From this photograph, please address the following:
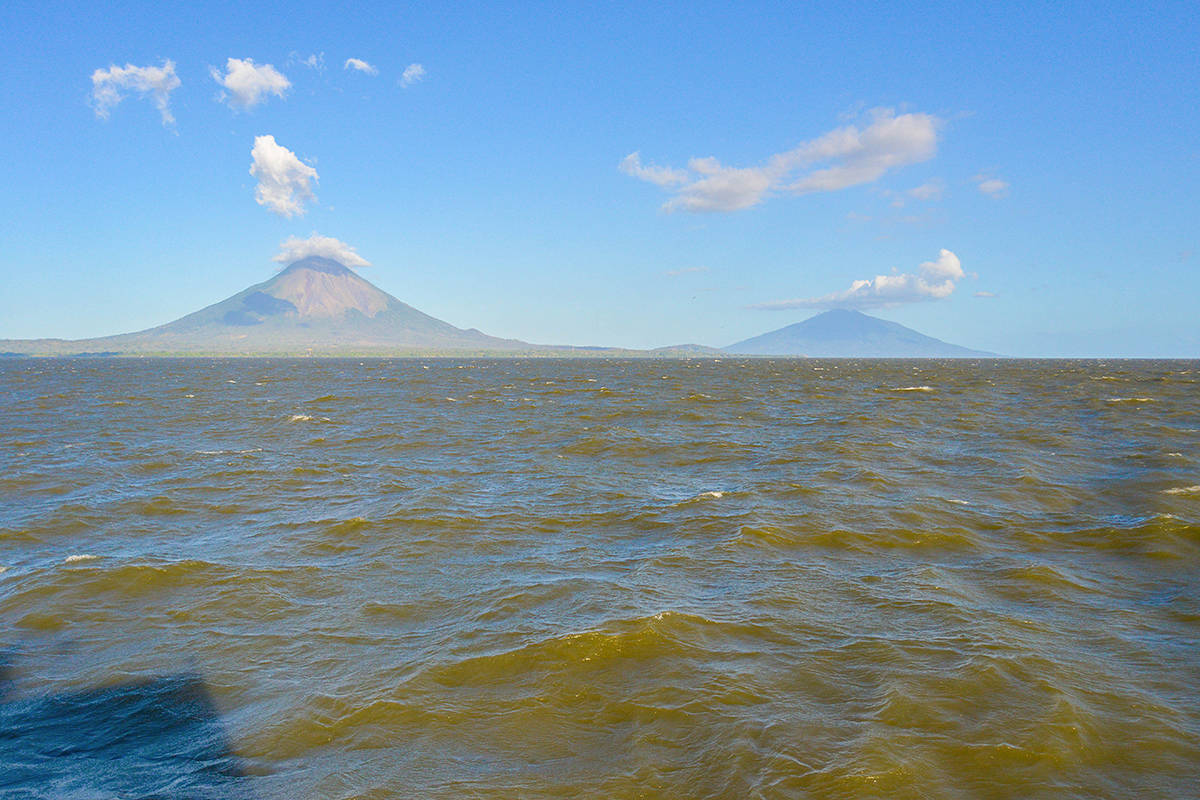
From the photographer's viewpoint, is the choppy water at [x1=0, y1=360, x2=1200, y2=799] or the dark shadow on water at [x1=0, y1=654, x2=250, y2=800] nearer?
the dark shadow on water at [x1=0, y1=654, x2=250, y2=800]

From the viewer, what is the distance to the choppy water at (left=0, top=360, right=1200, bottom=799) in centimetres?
589

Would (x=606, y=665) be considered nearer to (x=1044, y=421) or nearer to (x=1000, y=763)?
(x=1000, y=763)

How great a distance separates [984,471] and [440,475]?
1651 cm

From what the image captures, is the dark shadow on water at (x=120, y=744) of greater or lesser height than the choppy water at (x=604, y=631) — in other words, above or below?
below

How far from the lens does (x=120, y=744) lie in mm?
6418

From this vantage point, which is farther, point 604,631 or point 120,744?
point 604,631

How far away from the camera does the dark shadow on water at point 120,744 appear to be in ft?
18.6

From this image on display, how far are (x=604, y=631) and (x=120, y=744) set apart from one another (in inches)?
206

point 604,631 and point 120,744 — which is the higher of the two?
point 604,631

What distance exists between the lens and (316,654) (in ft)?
27.1

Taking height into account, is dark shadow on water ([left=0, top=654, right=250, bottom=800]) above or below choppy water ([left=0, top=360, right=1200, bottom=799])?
below

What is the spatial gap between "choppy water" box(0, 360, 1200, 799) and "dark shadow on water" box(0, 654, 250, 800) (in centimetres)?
3

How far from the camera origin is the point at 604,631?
28.1ft

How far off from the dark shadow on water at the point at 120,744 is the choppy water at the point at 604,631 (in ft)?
0.11
